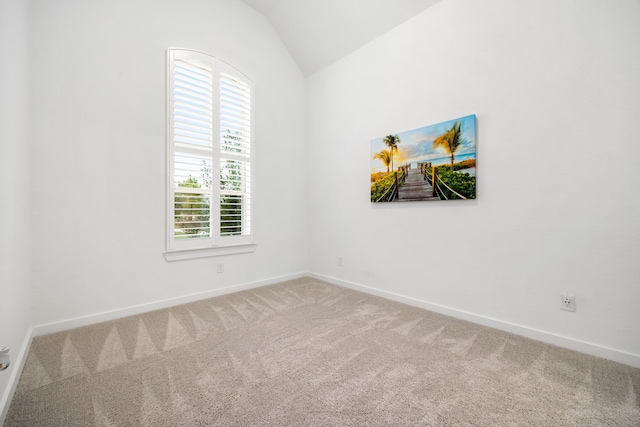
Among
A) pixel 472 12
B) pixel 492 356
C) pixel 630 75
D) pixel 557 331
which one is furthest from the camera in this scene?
pixel 472 12

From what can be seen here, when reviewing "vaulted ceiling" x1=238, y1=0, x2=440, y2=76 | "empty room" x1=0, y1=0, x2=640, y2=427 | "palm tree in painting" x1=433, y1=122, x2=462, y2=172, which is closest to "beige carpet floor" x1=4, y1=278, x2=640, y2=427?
"empty room" x1=0, y1=0, x2=640, y2=427

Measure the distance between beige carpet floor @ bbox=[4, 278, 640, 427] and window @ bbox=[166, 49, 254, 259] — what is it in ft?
3.28

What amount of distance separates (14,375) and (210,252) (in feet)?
5.84

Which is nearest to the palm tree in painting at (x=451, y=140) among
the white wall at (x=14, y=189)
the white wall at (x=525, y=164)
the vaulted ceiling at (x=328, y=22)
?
the white wall at (x=525, y=164)

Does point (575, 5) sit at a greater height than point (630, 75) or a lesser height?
greater

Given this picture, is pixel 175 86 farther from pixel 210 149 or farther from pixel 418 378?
pixel 418 378

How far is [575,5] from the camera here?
1979mm

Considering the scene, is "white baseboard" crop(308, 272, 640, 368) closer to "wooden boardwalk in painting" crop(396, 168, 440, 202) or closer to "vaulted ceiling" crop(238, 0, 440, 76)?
"wooden boardwalk in painting" crop(396, 168, 440, 202)

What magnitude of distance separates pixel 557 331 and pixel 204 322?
288cm

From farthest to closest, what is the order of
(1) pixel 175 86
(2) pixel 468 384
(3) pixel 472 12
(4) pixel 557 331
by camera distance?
(1) pixel 175 86 → (3) pixel 472 12 → (4) pixel 557 331 → (2) pixel 468 384

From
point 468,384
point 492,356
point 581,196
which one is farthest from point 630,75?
point 468,384

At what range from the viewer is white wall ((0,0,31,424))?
1.49 metres

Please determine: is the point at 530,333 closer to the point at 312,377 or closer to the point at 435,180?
the point at 435,180

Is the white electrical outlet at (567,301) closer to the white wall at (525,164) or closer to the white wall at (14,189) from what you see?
the white wall at (525,164)
